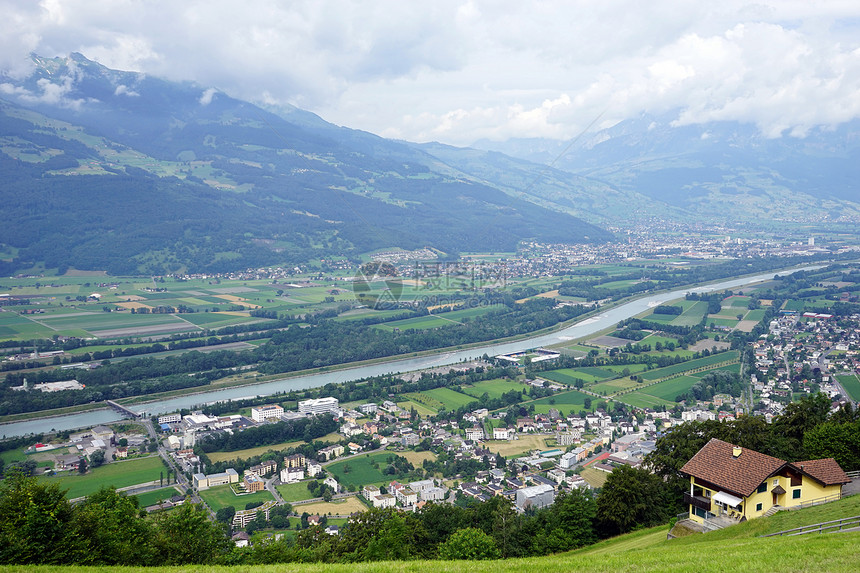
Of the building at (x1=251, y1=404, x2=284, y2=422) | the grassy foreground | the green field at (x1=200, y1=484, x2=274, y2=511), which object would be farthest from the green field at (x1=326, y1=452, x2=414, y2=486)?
the grassy foreground

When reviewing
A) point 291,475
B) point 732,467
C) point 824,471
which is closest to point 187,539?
point 732,467

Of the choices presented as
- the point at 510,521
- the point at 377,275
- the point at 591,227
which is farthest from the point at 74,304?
the point at 591,227

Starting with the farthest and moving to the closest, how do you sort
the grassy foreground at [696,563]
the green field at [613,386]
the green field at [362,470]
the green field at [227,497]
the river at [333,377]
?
the green field at [613,386]
the river at [333,377]
the green field at [362,470]
the green field at [227,497]
the grassy foreground at [696,563]

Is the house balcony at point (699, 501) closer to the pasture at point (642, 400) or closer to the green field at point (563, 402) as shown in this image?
the green field at point (563, 402)

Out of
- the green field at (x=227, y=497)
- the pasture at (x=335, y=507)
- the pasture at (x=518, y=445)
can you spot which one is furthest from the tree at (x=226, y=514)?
the pasture at (x=518, y=445)

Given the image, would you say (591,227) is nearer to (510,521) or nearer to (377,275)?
(377,275)
